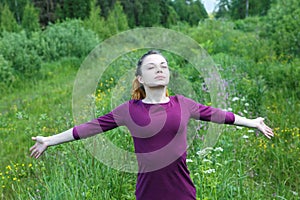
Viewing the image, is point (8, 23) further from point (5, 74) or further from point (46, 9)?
point (46, 9)

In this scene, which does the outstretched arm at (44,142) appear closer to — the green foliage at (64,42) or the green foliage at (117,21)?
the green foliage at (64,42)

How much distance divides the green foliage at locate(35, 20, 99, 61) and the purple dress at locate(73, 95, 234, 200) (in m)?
11.6

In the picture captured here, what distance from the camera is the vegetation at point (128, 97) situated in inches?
119

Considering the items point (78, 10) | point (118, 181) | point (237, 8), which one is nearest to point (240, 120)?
point (118, 181)

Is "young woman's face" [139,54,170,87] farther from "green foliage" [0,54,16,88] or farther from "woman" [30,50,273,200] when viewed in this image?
"green foliage" [0,54,16,88]

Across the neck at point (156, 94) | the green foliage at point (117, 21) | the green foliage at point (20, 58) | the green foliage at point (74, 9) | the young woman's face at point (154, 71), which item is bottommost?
the green foliage at point (20, 58)

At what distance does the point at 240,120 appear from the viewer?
207cm

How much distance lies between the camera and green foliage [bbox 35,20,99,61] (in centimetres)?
1319

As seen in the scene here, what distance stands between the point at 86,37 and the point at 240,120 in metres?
13.3

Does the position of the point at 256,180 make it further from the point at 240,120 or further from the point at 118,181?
the point at 240,120

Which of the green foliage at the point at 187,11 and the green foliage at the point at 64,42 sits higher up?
the green foliage at the point at 187,11

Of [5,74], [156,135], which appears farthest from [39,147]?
[5,74]

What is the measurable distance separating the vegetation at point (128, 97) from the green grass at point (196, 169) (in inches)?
0.4

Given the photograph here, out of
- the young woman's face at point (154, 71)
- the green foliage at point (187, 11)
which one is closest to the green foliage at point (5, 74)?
the young woman's face at point (154, 71)
